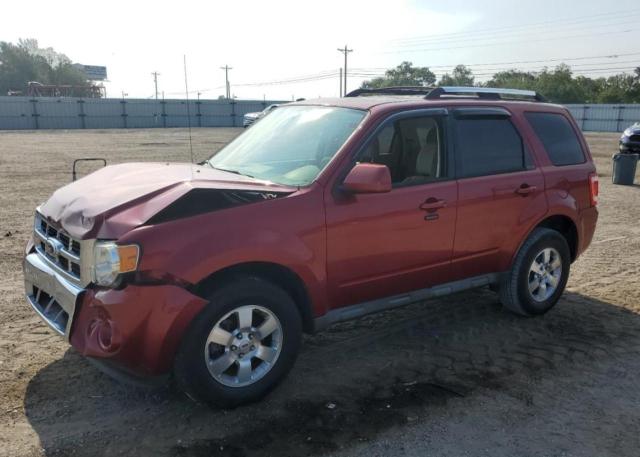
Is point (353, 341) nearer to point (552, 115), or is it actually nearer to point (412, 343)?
point (412, 343)

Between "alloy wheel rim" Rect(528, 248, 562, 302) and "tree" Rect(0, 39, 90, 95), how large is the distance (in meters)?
93.0

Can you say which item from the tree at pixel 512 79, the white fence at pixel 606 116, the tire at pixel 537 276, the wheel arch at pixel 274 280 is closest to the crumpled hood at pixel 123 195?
the wheel arch at pixel 274 280

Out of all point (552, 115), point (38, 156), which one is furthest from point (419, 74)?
point (552, 115)

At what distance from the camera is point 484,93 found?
5141 mm

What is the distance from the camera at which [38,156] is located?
68.0 ft

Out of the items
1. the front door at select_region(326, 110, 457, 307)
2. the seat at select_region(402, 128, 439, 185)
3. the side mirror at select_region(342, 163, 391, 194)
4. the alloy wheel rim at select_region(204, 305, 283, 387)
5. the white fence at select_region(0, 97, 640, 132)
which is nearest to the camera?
the alloy wheel rim at select_region(204, 305, 283, 387)

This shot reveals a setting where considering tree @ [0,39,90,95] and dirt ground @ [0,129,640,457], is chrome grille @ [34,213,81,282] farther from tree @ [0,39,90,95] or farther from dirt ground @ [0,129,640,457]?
tree @ [0,39,90,95]

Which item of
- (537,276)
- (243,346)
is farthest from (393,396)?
(537,276)

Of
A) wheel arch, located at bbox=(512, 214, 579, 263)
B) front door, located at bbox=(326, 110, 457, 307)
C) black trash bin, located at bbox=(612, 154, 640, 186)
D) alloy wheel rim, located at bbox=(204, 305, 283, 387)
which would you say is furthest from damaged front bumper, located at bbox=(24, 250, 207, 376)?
black trash bin, located at bbox=(612, 154, 640, 186)

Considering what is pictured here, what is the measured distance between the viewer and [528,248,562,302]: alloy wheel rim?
5164 mm

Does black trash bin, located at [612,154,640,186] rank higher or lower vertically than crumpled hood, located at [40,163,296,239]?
lower

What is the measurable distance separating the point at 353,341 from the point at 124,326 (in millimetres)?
2084

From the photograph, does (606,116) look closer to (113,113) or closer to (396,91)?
(113,113)

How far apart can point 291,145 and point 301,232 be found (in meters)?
0.97
